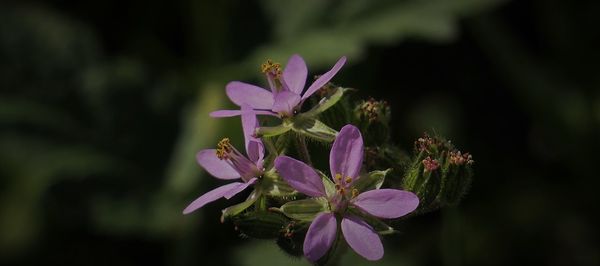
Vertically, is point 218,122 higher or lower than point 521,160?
higher

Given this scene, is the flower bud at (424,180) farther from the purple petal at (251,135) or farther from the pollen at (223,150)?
the pollen at (223,150)

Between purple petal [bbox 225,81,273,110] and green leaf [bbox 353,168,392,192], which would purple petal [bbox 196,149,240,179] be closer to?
purple petal [bbox 225,81,273,110]

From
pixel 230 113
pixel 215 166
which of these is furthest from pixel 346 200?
pixel 215 166

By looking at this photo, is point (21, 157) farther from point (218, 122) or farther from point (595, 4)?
point (595, 4)

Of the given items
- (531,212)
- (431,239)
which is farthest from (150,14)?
(531,212)

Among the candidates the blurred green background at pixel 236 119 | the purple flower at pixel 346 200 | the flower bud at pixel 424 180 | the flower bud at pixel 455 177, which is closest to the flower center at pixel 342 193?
the purple flower at pixel 346 200

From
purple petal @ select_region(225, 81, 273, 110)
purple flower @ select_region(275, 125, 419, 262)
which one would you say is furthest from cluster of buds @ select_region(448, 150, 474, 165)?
purple petal @ select_region(225, 81, 273, 110)

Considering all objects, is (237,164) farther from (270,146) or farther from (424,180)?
(424,180)
